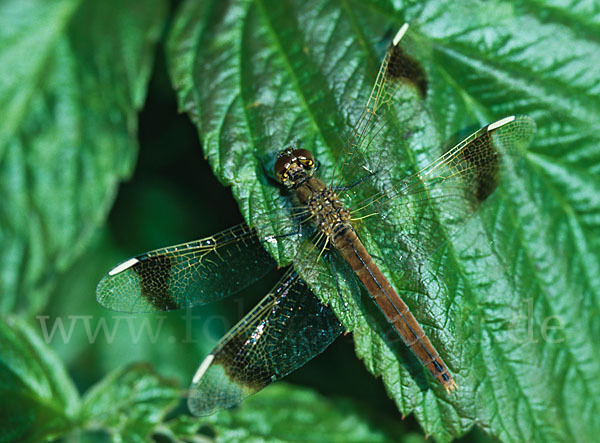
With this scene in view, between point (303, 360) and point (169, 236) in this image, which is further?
point (169, 236)

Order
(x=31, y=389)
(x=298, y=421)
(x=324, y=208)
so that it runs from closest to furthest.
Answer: (x=324, y=208), (x=31, y=389), (x=298, y=421)

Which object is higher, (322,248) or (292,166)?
(292,166)

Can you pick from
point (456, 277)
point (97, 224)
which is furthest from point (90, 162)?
point (456, 277)

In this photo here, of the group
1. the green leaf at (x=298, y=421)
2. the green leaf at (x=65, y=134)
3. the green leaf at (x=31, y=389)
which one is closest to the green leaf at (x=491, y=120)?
the green leaf at (x=65, y=134)

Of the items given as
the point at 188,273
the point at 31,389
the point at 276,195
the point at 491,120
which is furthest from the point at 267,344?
the point at 491,120

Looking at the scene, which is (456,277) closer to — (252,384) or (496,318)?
(496,318)

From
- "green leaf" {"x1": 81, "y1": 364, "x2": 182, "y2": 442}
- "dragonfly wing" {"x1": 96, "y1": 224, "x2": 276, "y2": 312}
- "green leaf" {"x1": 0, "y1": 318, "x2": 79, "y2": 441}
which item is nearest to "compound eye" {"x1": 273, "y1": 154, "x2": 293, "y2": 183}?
"dragonfly wing" {"x1": 96, "y1": 224, "x2": 276, "y2": 312}

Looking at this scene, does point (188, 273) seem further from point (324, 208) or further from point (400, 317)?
point (400, 317)
